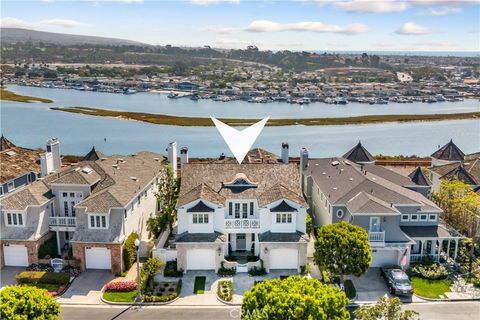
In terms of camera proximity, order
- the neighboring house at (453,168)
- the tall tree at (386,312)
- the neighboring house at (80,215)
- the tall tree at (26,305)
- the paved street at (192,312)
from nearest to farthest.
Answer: the tall tree at (26,305), the tall tree at (386,312), the paved street at (192,312), the neighboring house at (80,215), the neighboring house at (453,168)

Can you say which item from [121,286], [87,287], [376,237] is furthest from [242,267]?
[87,287]

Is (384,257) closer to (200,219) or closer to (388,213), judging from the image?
(388,213)

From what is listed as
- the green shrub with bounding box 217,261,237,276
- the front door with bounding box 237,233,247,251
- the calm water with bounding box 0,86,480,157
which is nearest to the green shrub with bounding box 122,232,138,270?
the green shrub with bounding box 217,261,237,276

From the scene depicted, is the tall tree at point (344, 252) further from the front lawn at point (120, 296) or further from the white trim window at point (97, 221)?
the white trim window at point (97, 221)

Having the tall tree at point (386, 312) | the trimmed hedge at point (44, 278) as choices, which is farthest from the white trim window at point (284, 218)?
the trimmed hedge at point (44, 278)

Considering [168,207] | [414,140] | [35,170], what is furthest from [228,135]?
[414,140]

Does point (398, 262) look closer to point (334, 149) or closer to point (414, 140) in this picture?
point (334, 149)

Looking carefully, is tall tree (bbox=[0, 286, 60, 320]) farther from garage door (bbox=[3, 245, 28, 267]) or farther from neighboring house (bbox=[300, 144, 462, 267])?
neighboring house (bbox=[300, 144, 462, 267])
